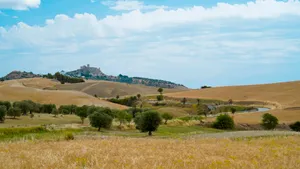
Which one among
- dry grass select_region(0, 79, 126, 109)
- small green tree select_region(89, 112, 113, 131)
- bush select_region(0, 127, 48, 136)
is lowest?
bush select_region(0, 127, 48, 136)

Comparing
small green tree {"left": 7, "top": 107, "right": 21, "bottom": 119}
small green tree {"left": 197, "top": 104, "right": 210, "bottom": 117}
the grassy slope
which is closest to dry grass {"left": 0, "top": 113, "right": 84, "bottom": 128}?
small green tree {"left": 7, "top": 107, "right": 21, "bottom": 119}

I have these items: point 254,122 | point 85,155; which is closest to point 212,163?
point 85,155

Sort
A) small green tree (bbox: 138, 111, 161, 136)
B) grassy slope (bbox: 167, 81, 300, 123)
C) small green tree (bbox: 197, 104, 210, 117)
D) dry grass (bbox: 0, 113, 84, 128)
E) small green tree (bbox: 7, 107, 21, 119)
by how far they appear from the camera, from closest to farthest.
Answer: small green tree (bbox: 138, 111, 161, 136)
dry grass (bbox: 0, 113, 84, 128)
small green tree (bbox: 7, 107, 21, 119)
small green tree (bbox: 197, 104, 210, 117)
grassy slope (bbox: 167, 81, 300, 123)

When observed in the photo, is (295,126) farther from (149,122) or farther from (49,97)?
(49,97)

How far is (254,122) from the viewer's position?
9988 cm

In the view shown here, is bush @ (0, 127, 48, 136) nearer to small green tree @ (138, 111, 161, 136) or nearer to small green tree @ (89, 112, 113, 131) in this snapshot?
small green tree @ (89, 112, 113, 131)

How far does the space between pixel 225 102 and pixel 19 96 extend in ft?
291

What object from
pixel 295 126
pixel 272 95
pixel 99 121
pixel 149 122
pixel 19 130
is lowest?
pixel 295 126

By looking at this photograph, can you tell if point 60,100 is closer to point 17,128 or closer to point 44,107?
point 44,107

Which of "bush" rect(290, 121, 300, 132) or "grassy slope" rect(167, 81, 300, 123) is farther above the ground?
"grassy slope" rect(167, 81, 300, 123)

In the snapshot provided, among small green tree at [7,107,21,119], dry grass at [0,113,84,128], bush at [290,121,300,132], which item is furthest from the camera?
bush at [290,121,300,132]

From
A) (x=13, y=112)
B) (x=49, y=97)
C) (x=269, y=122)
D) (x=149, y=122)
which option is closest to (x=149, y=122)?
(x=149, y=122)

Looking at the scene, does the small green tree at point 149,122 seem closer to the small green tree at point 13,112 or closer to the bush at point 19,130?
the bush at point 19,130

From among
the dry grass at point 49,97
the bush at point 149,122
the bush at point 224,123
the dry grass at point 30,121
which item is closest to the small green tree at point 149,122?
the bush at point 149,122
